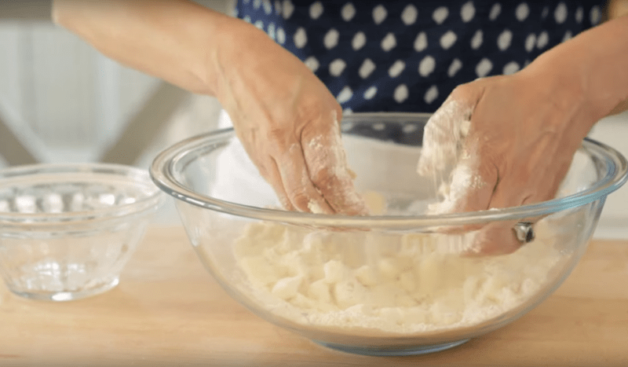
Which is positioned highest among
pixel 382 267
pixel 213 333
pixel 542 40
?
pixel 542 40

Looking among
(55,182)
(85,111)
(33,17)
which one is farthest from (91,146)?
(55,182)

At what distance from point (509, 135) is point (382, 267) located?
0.18m

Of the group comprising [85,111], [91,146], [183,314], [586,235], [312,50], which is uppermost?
[312,50]

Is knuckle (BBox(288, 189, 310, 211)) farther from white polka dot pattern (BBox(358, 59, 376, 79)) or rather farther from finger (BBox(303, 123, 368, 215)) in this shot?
white polka dot pattern (BBox(358, 59, 376, 79))

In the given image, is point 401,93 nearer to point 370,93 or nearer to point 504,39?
point 370,93

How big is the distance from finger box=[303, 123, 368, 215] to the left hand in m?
0.09

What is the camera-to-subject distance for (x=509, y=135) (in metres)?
0.55

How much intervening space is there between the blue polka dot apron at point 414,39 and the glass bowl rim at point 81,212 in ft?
0.97

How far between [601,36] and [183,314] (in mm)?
530

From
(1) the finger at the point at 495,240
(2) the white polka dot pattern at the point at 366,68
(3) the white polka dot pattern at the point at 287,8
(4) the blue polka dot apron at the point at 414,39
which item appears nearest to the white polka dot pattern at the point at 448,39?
(4) the blue polka dot apron at the point at 414,39

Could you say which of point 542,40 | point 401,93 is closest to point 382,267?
point 401,93

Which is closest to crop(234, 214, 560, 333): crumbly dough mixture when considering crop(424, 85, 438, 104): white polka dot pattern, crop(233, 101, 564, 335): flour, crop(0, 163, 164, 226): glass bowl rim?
crop(233, 101, 564, 335): flour

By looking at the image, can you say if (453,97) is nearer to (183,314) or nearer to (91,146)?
(183,314)

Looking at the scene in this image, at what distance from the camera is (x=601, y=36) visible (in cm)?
63
